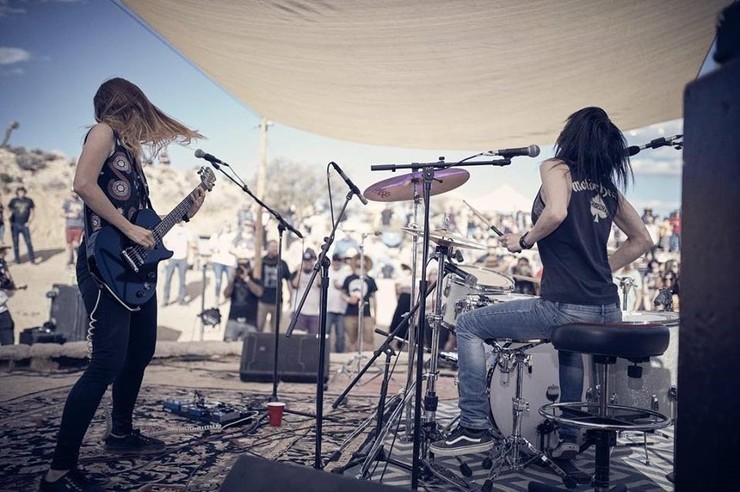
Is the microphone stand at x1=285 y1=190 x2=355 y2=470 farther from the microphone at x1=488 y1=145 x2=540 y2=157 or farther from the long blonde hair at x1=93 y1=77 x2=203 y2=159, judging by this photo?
the long blonde hair at x1=93 y1=77 x2=203 y2=159

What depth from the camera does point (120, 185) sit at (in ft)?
8.89

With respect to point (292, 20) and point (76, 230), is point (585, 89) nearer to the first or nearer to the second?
point (292, 20)

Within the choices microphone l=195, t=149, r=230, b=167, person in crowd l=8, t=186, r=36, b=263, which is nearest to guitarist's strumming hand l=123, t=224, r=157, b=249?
microphone l=195, t=149, r=230, b=167

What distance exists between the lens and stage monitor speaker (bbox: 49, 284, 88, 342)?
8.11 m

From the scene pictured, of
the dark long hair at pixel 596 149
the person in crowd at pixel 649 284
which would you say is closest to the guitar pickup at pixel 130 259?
the dark long hair at pixel 596 149

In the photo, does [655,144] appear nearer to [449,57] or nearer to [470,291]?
[470,291]

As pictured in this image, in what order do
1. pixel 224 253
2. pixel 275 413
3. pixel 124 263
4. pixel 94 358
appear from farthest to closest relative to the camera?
pixel 224 253 < pixel 275 413 < pixel 124 263 < pixel 94 358

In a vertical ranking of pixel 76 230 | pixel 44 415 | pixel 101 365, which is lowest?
pixel 44 415

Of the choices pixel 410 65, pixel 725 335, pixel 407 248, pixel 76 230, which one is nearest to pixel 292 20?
pixel 410 65

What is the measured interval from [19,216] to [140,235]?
1177cm

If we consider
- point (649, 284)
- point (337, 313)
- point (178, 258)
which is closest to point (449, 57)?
point (337, 313)

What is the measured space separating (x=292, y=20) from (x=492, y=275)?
9.07ft

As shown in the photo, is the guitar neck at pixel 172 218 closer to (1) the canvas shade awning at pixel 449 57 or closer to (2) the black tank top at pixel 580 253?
(2) the black tank top at pixel 580 253

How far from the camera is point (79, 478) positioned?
243 cm
